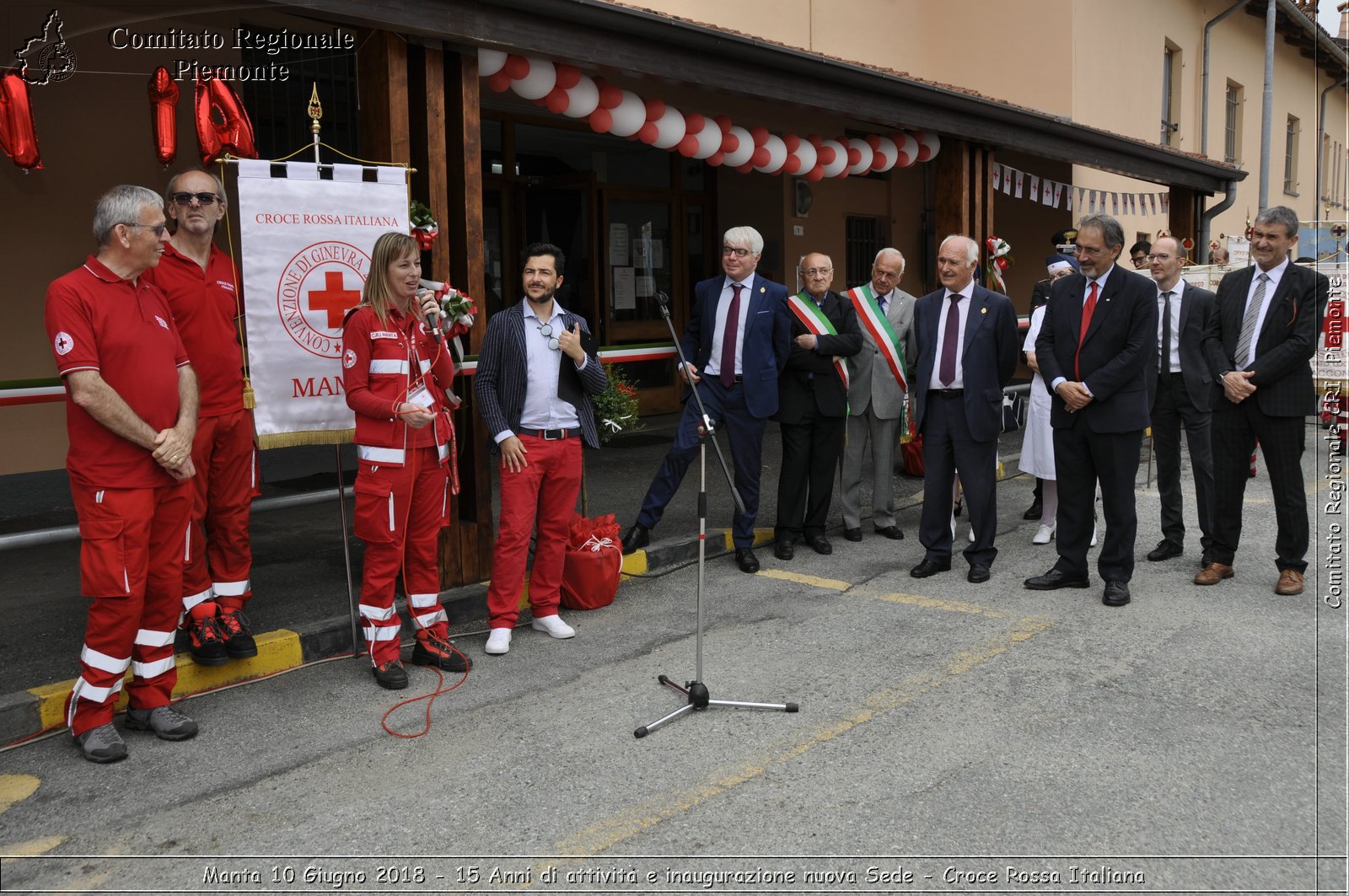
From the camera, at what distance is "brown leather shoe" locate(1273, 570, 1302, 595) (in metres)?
6.17

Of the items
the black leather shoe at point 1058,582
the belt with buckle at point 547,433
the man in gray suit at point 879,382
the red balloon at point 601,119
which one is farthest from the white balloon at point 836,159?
the belt with buckle at point 547,433

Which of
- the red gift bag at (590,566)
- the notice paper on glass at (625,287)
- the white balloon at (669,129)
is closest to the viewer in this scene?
the red gift bag at (590,566)

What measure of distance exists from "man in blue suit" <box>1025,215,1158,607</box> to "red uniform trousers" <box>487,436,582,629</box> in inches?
110

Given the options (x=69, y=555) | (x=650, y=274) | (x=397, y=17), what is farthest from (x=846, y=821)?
(x=650, y=274)

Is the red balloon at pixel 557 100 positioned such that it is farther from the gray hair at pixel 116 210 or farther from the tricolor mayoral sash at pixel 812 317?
the gray hair at pixel 116 210

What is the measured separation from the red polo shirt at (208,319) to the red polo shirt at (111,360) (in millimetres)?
420

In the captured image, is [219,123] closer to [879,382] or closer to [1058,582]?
[879,382]

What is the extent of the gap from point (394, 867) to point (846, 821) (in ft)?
4.67

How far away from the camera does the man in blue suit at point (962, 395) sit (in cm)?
662

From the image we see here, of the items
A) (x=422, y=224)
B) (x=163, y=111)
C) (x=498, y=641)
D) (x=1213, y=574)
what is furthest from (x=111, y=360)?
(x=1213, y=574)

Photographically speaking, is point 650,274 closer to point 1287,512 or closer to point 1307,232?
point 1287,512

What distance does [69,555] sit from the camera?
7.27 metres

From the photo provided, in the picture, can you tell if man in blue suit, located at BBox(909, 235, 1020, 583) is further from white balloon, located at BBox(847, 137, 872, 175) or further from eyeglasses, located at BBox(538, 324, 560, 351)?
white balloon, located at BBox(847, 137, 872, 175)

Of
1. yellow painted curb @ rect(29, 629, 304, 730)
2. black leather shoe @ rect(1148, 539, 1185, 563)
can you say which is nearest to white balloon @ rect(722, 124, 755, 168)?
black leather shoe @ rect(1148, 539, 1185, 563)
